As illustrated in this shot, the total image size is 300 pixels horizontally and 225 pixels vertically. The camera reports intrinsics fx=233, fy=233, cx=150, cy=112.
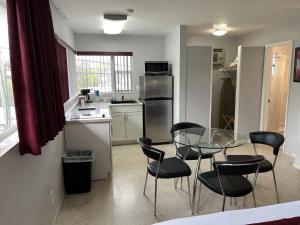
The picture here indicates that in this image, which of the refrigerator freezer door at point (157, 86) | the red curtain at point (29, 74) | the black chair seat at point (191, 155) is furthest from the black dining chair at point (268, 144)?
the refrigerator freezer door at point (157, 86)

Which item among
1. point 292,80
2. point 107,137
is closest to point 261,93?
point 292,80

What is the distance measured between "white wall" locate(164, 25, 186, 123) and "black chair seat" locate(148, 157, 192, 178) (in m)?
2.03

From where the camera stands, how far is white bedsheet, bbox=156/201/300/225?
1.36 metres

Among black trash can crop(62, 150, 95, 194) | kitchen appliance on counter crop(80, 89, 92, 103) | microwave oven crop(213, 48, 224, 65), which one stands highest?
microwave oven crop(213, 48, 224, 65)

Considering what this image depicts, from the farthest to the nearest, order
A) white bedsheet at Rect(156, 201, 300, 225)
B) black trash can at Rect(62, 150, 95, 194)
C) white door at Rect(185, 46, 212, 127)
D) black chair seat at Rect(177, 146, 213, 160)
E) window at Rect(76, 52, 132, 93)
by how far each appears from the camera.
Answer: window at Rect(76, 52, 132, 93) < white door at Rect(185, 46, 212, 127) < black chair seat at Rect(177, 146, 213, 160) < black trash can at Rect(62, 150, 95, 194) < white bedsheet at Rect(156, 201, 300, 225)

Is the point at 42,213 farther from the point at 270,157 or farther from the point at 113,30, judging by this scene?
the point at 270,157

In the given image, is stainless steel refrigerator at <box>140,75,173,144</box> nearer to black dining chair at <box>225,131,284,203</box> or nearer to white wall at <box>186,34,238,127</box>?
white wall at <box>186,34,238,127</box>

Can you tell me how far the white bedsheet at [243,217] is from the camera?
136 centimetres

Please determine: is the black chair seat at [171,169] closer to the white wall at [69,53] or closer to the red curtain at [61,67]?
the red curtain at [61,67]

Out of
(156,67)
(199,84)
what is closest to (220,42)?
(199,84)

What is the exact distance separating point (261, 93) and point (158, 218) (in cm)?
366

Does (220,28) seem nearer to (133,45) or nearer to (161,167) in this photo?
(133,45)

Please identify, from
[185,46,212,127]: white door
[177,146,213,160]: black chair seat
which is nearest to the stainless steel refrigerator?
[185,46,212,127]: white door

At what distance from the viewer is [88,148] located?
3.26 metres
